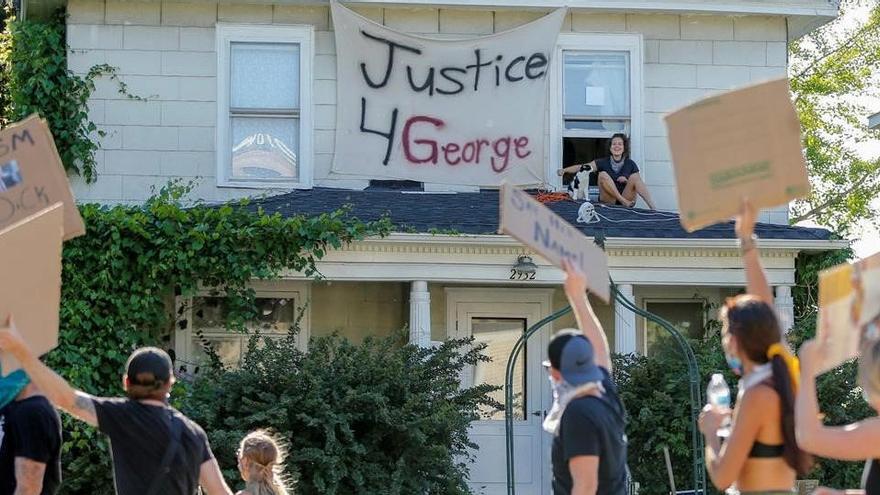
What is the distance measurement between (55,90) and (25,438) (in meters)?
9.19

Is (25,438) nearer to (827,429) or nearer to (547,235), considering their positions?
(547,235)

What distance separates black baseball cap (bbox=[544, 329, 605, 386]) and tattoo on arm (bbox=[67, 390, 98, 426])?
181cm

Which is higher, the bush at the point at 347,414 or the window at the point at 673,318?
the window at the point at 673,318

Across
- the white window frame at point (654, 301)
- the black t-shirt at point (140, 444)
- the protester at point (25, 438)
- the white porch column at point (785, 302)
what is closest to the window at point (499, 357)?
the white window frame at point (654, 301)

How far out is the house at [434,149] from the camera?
15.2 m

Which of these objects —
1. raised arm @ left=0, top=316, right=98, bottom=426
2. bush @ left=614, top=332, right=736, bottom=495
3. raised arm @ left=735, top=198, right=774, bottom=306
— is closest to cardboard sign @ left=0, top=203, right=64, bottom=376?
raised arm @ left=0, top=316, right=98, bottom=426

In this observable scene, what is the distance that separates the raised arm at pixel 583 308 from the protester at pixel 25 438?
7.51 ft

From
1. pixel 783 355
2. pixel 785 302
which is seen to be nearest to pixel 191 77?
pixel 785 302

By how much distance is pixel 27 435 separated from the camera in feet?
22.0

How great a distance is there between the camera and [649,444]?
556 inches

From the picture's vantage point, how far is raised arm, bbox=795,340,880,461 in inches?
188

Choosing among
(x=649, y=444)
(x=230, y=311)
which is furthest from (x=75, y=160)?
(x=649, y=444)

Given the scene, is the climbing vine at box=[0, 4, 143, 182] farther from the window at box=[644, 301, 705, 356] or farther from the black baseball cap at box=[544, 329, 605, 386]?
the black baseball cap at box=[544, 329, 605, 386]

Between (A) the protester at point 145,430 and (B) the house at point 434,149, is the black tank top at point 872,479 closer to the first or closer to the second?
(A) the protester at point 145,430
